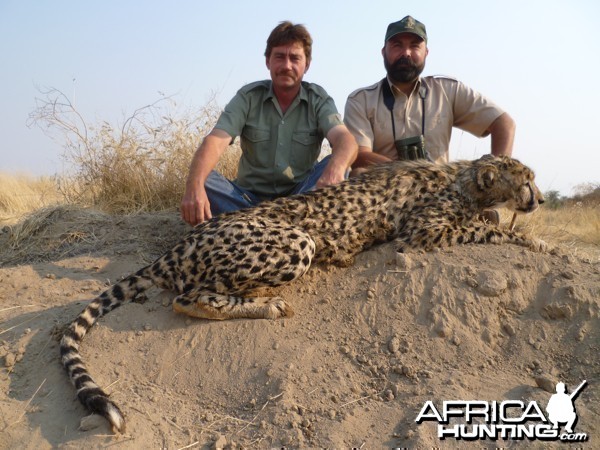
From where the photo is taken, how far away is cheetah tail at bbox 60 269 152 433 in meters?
3.64

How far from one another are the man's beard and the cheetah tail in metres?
4.31

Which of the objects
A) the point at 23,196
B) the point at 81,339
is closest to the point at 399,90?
the point at 81,339

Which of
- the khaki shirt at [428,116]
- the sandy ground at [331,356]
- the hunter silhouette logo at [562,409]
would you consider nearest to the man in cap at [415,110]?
the khaki shirt at [428,116]

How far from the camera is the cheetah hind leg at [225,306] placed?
4.54 meters

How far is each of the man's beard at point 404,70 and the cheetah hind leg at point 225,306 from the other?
4004 millimetres

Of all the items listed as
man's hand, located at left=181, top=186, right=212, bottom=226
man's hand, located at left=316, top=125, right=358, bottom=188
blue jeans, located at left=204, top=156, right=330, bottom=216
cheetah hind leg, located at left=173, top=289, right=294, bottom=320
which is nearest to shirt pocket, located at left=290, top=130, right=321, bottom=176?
blue jeans, located at left=204, top=156, right=330, bottom=216

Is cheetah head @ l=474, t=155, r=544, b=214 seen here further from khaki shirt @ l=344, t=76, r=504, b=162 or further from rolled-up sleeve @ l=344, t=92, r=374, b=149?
rolled-up sleeve @ l=344, t=92, r=374, b=149

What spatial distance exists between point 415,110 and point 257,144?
2.08m

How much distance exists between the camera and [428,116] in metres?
7.53

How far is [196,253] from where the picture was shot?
4750mm

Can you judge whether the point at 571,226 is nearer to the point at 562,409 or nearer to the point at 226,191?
the point at 226,191

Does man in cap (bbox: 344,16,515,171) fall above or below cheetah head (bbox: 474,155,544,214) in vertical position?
above

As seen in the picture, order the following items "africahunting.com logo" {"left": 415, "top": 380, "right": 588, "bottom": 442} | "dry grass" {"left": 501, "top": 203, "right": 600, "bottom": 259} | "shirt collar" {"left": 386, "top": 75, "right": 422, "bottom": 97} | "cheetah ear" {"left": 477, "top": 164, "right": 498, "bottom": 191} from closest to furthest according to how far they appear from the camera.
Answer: "africahunting.com logo" {"left": 415, "top": 380, "right": 588, "bottom": 442}
"cheetah ear" {"left": 477, "top": 164, "right": 498, "bottom": 191}
"shirt collar" {"left": 386, "top": 75, "right": 422, "bottom": 97}
"dry grass" {"left": 501, "top": 203, "right": 600, "bottom": 259}

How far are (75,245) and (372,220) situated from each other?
3.37 m
